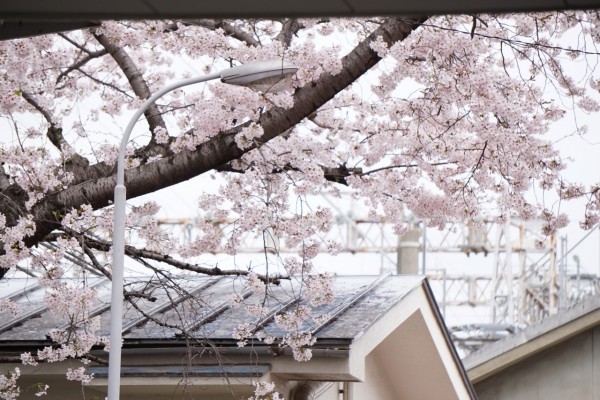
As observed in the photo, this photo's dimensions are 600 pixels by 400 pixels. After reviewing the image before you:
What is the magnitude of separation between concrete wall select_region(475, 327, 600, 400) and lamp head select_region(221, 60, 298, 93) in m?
11.6

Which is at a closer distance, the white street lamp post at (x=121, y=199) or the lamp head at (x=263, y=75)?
the white street lamp post at (x=121, y=199)

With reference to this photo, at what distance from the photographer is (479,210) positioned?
503 inches

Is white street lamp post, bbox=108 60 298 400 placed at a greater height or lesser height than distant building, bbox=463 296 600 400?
lesser

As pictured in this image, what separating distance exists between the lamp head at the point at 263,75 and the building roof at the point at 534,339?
418 inches

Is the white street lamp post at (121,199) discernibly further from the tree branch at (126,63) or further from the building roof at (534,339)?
the building roof at (534,339)

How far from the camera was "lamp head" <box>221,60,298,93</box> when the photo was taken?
925 centimetres

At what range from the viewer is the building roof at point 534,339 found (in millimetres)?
18688

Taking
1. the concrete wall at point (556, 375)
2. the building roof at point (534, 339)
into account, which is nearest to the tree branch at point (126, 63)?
the building roof at point (534, 339)

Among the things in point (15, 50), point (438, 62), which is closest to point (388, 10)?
point (438, 62)

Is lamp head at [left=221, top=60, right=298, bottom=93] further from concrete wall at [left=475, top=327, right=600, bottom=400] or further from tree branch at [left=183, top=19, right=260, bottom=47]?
concrete wall at [left=475, top=327, right=600, bottom=400]

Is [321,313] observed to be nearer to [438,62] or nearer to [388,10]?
[438,62]

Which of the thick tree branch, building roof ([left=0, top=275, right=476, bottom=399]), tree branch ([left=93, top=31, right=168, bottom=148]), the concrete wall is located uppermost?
tree branch ([left=93, top=31, right=168, bottom=148])

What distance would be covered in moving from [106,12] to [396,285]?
879 cm

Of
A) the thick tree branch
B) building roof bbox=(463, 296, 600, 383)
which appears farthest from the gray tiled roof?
building roof bbox=(463, 296, 600, 383)
